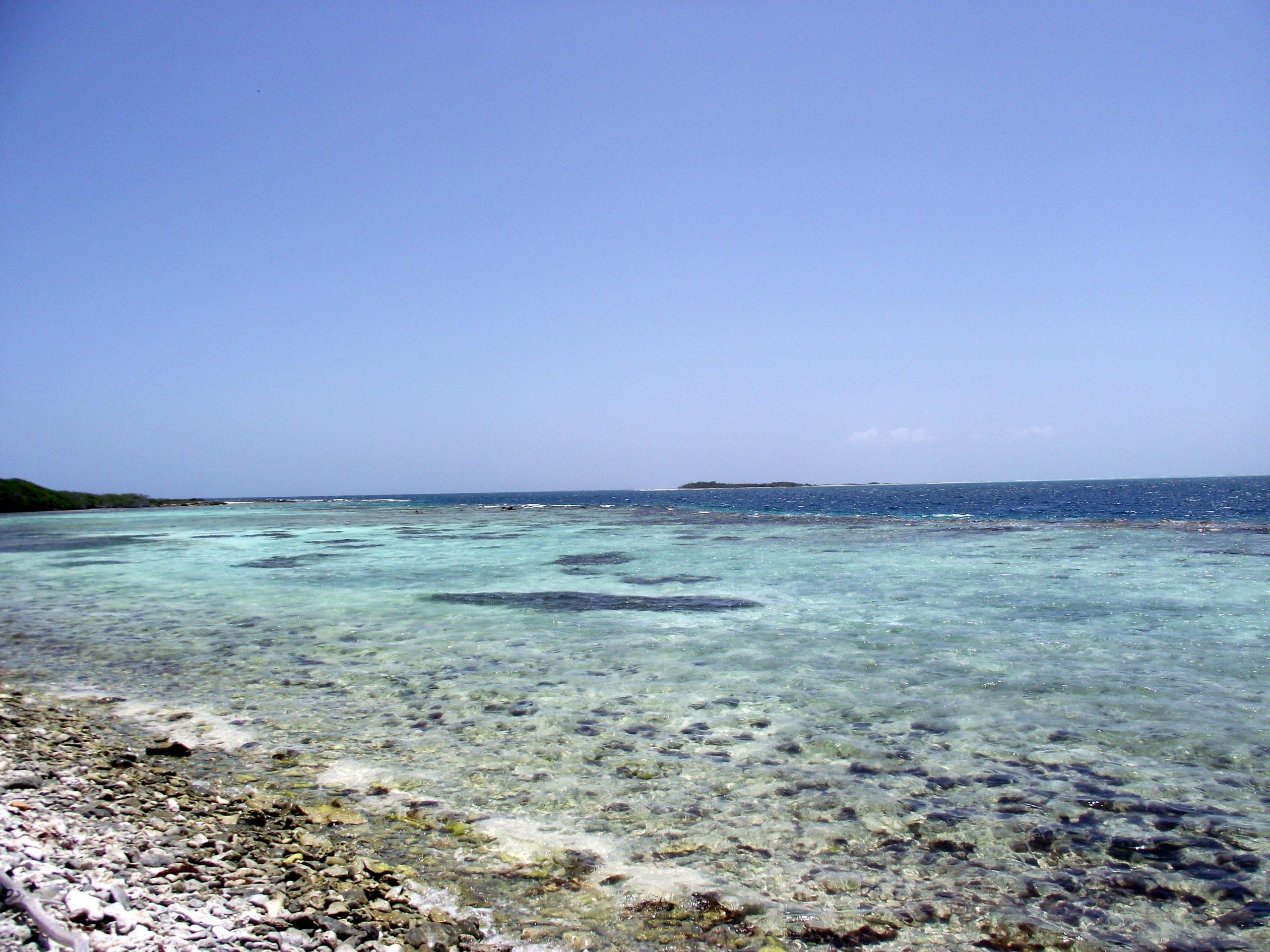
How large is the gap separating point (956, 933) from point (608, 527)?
117 feet

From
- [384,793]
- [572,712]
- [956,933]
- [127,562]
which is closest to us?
[956,933]

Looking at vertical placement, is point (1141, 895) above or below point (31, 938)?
below

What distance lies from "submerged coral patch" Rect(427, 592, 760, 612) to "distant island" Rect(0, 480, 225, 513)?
8257 cm

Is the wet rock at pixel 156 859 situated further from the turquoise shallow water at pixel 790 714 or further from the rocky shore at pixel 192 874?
the turquoise shallow water at pixel 790 714

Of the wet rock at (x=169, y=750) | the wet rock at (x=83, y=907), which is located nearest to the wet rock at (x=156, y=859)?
the wet rock at (x=83, y=907)

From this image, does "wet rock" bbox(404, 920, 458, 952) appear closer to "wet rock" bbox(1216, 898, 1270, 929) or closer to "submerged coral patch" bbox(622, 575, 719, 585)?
"wet rock" bbox(1216, 898, 1270, 929)

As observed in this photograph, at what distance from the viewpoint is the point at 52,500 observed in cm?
7625

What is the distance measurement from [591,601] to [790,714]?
25.2ft

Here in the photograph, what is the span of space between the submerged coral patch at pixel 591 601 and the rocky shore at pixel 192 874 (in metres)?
8.72

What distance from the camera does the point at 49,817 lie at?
414cm

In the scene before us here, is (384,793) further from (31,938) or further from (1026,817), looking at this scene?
(1026,817)

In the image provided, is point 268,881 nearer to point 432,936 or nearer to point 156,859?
point 156,859

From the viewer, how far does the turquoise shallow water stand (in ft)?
13.3

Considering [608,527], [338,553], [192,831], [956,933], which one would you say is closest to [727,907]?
[956,933]
